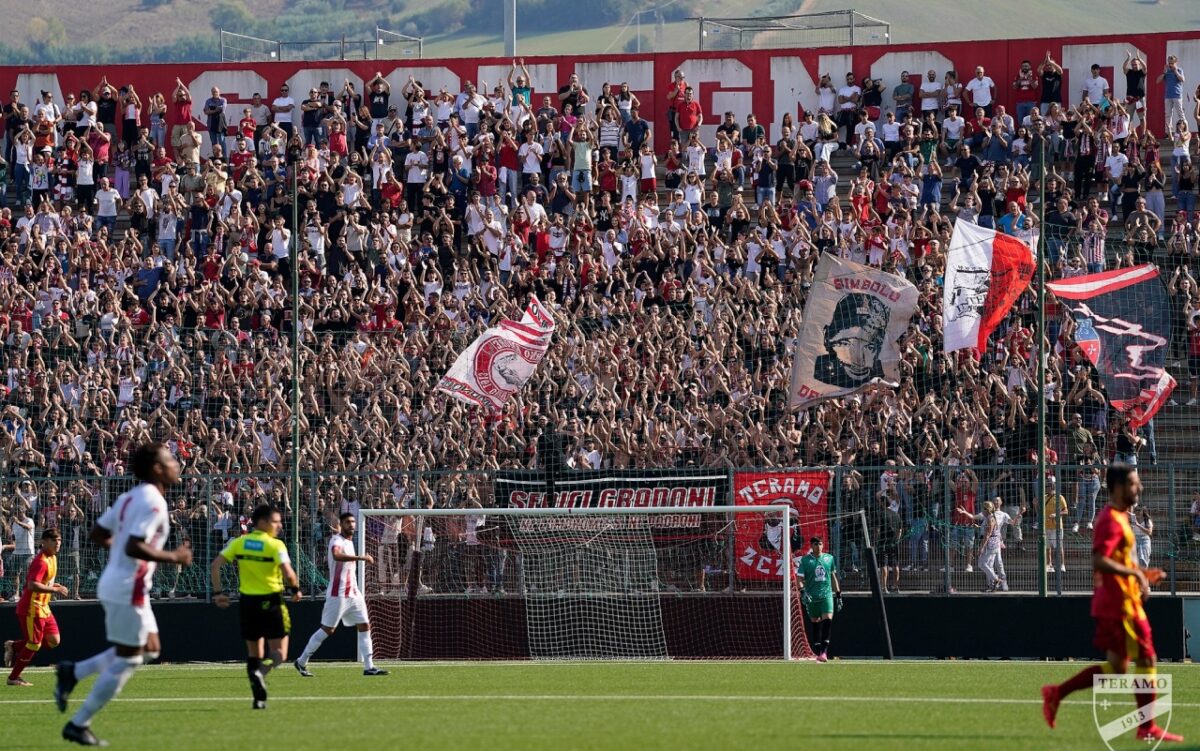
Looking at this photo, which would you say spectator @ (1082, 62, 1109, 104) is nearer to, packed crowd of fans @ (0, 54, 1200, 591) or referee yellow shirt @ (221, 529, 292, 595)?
packed crowd of fans @ (0, 54, 1200, 591)

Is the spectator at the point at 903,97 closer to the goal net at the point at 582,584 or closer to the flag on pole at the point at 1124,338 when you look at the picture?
the flag on pole at the point at 1124,338

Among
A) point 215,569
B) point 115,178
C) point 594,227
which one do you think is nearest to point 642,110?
point 594,227

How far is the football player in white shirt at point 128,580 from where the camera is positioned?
38.7 ft

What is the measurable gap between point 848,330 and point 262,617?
1135 centimetres

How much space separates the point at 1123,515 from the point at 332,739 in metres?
5.75

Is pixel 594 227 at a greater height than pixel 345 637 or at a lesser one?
greater

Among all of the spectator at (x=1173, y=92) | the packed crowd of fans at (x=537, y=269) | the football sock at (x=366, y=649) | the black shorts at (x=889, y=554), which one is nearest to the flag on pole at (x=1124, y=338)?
the packed crowd of fans at (x=537, y=269)

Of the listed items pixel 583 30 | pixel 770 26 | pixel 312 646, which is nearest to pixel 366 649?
pixel 312 646

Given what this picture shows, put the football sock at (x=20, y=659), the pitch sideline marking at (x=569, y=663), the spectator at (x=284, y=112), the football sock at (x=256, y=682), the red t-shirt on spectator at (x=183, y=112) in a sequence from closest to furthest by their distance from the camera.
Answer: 1. the football sock at (x=256, y=682)
2. the football sock at (x=20, y=659)
3. the pitch sideline marking at (x=569, y=663)
4. the red t-shirt on spectator at (x=183, y=112)
5. the spectator at (x=284, y=112)

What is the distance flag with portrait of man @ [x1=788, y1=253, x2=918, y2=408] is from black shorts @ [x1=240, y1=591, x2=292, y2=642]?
10.3m

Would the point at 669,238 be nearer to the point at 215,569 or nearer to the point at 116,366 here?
the point at 116,366

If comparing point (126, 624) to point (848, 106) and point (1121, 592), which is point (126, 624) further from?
point (848, 106)

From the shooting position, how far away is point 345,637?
23828 millimetres

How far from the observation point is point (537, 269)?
113 ft
